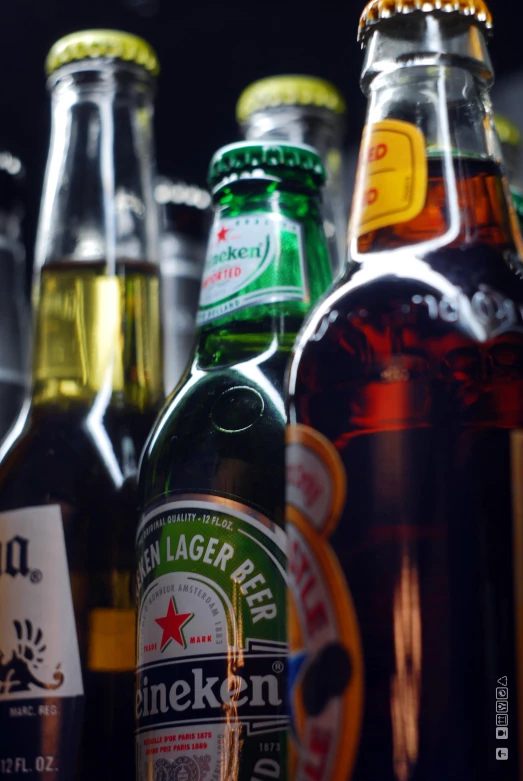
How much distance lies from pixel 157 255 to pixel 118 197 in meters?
0.05

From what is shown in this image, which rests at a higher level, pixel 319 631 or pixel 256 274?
pixel 256 274

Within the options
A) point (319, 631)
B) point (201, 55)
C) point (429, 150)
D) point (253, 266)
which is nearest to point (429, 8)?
point (429, 150)

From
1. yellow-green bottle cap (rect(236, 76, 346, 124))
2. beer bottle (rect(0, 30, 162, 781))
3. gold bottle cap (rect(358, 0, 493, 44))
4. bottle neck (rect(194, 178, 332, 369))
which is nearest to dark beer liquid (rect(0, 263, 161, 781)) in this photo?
beer bottle (rect(0, 30, 162, 781))

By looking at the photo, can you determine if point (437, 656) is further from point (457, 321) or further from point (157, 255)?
point (157, 255)

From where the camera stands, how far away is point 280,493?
25.2 inches

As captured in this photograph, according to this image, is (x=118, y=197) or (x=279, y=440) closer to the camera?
(x=279, y=440)

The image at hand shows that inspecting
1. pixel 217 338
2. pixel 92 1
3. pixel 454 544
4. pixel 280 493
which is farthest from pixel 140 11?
pixel 454 544

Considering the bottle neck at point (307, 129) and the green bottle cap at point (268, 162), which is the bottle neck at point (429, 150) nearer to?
the green bottle cap at point (268, 162)

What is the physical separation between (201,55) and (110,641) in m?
0.61

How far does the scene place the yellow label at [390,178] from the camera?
0.58 m

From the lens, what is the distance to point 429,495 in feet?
1.67

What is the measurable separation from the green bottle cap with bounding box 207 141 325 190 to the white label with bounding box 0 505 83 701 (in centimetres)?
24

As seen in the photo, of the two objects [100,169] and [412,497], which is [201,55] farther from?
[412,497]

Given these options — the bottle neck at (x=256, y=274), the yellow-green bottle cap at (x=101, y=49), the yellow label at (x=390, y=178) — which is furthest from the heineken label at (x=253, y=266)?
the yellow-green bottle cap at (x=101, y=49)
